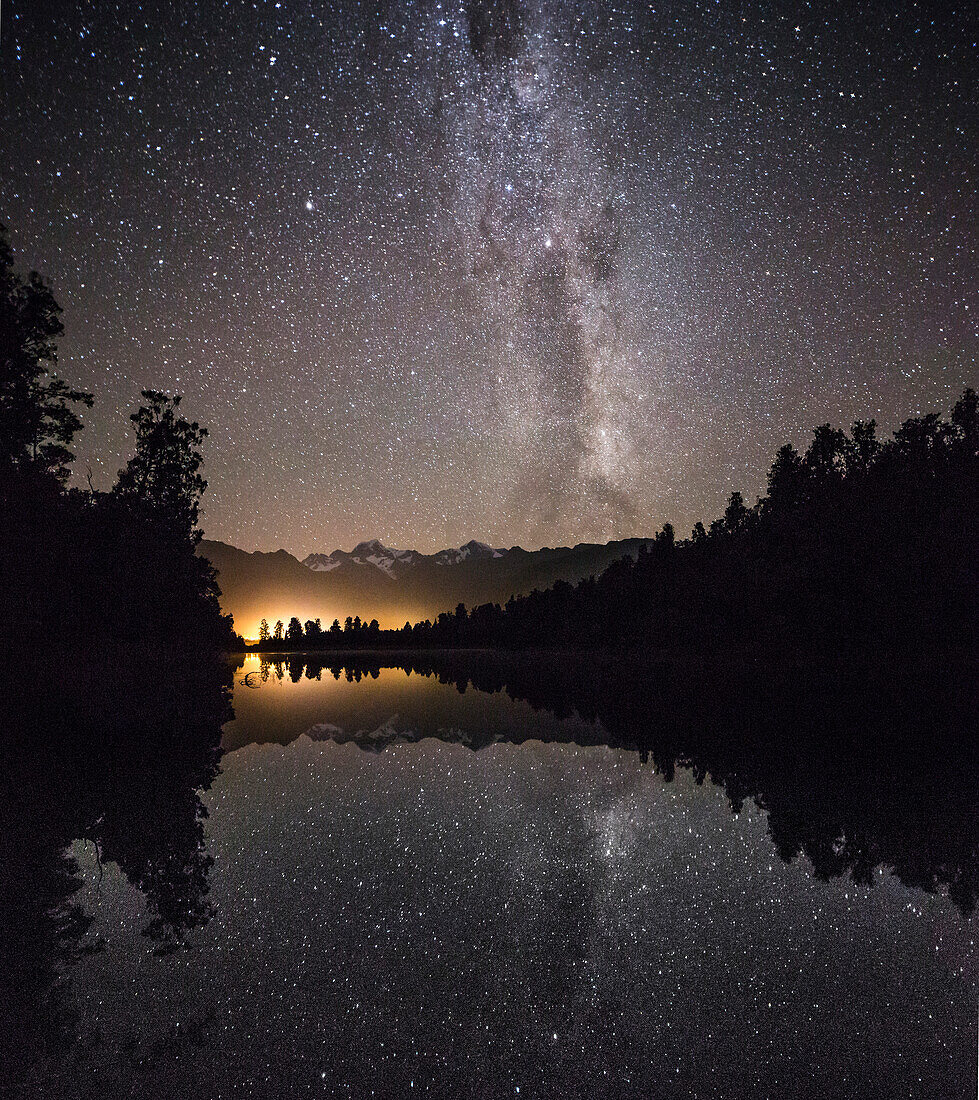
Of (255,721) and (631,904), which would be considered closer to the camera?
(631,904)

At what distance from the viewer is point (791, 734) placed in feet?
45.5

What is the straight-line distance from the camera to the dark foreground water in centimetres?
342

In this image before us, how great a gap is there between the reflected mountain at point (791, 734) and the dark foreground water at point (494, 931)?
0.31 ft

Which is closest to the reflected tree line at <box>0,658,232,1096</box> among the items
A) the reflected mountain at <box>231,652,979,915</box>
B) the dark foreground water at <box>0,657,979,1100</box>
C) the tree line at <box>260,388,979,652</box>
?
the dark foreground water at <box>0,657,979,1100</box>

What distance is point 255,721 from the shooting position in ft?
59.2

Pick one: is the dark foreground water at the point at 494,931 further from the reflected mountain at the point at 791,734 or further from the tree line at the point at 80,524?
the tree line at the point at 80,524

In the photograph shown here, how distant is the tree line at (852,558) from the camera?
31562 millimetres

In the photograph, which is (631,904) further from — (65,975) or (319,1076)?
(65,975)

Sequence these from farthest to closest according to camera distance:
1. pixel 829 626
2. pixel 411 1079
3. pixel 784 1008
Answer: pixel 829 626 < pixel 784 1008 < pixel 411 1079

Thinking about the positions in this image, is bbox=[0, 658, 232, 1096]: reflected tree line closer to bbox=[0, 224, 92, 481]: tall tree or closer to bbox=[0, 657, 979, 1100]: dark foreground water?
bbox=[0, 657, 979, 1100]: dark foreground water

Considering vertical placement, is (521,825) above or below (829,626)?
below

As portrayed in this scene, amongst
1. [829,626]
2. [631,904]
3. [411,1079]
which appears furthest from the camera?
[829,626]

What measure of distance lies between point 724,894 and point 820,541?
35056 millimetres

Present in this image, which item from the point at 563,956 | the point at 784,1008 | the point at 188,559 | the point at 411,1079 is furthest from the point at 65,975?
the point at 188,559
